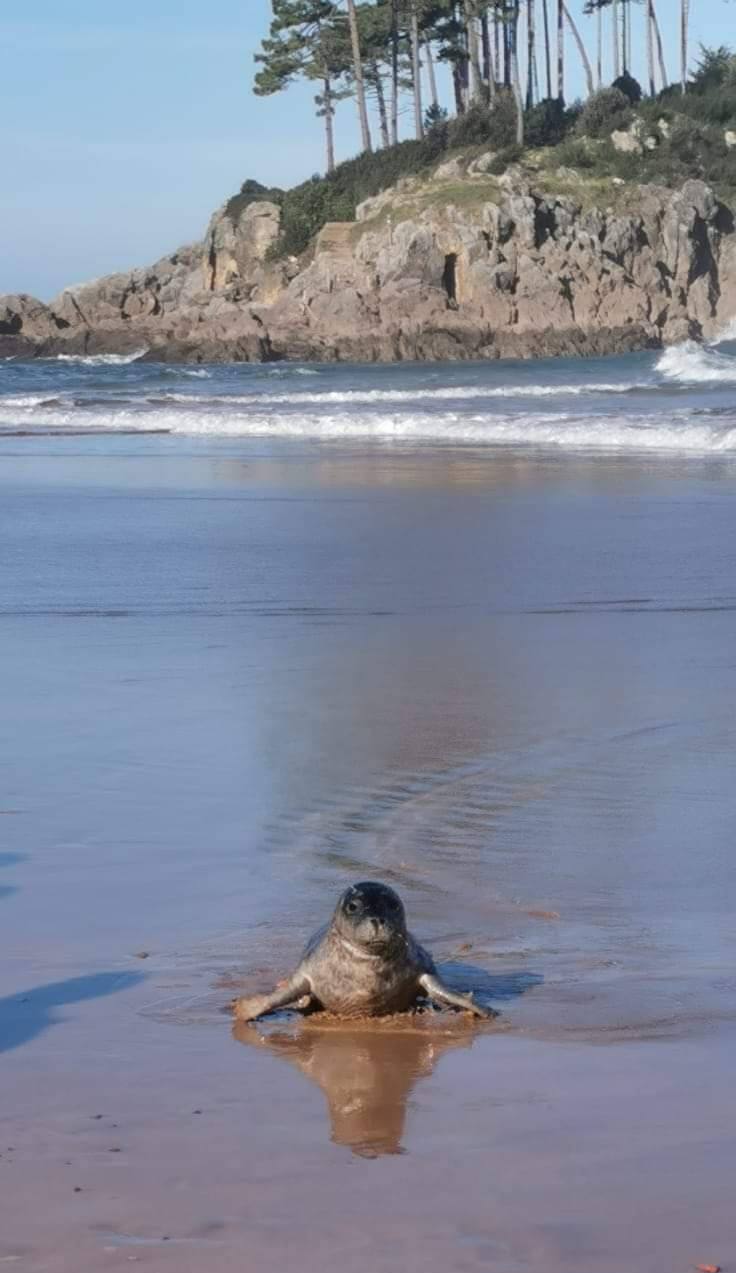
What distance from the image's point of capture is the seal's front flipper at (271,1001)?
450cm

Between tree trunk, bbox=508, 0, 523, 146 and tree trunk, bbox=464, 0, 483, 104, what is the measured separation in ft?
4.31

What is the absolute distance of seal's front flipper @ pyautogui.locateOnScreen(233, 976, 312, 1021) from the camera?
4.50 metres

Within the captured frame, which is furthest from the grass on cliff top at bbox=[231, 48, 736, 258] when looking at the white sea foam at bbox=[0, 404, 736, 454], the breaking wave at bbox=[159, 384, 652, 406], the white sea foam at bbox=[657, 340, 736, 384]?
the white sea foam at bbox=[0, 404, 736, 454]

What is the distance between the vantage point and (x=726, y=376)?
136 ft

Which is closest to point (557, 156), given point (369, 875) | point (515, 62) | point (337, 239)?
point (515, 62)

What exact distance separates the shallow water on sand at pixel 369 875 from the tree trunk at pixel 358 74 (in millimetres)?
54525

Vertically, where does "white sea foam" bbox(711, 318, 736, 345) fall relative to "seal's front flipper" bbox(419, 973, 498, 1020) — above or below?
above

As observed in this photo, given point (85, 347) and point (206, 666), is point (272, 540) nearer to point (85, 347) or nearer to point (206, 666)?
point (206, 666)

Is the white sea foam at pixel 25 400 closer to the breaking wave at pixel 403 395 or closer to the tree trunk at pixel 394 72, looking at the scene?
the breaking wave at pixel 403 395

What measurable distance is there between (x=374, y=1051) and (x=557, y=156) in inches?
2367

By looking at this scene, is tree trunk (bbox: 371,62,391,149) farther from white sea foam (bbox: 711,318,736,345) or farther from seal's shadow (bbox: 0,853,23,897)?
seal's shadow (bbox: 0,853,23,897)

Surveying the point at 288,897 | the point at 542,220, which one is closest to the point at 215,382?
the point at 542,220

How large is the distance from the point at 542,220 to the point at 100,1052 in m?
55.0

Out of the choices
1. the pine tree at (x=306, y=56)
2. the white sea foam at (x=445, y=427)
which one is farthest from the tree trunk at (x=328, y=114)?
the white sea foam at (x=445, y=427)
